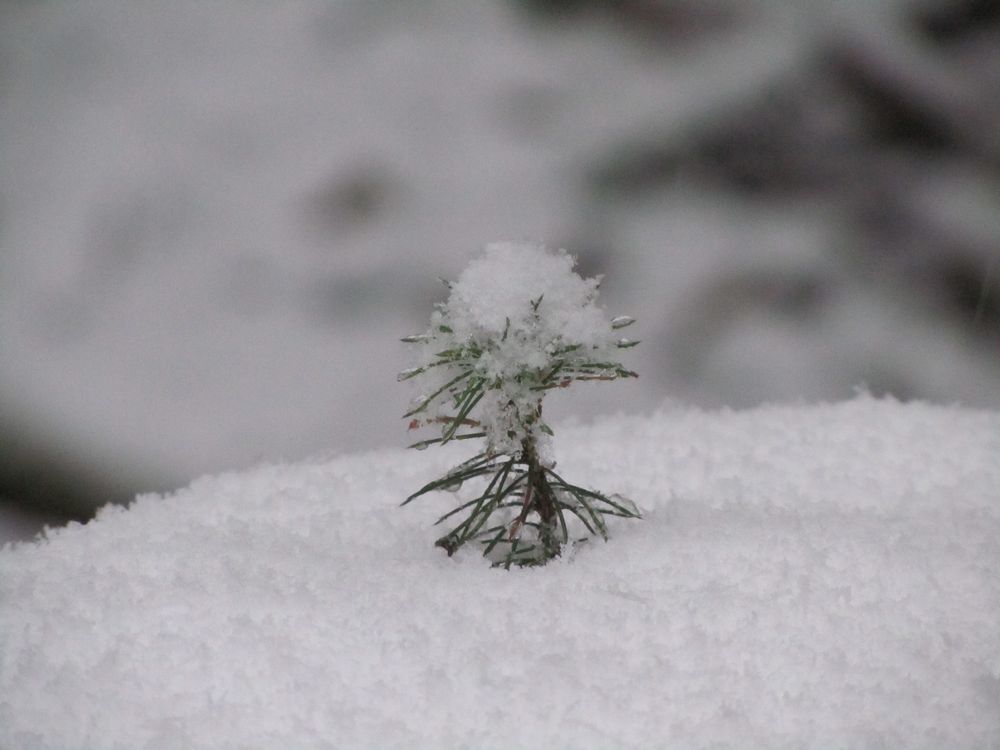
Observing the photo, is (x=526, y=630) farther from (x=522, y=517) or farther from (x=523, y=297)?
(x=523, y=297)

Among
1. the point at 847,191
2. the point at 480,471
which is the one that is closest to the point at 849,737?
the point at 480,471

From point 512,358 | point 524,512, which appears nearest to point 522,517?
point 524,512

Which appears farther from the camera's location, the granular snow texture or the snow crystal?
the snow crystal

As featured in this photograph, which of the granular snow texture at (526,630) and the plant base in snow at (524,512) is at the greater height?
the plant base in snow at (524,512)

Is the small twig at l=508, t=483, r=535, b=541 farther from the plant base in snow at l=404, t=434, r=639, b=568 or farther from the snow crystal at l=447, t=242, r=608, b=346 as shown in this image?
the snow crystal at l=447, t=242, r=608, b=346

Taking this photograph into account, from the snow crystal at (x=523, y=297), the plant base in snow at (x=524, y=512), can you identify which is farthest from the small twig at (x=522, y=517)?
the snow crystal at (x=523, y=297)

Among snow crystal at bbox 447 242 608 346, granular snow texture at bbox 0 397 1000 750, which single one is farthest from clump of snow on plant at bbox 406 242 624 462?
granular snow texture at bbox 0 397 1000 750

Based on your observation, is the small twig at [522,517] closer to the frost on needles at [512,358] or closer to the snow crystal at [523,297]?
the frost on needles at [512,358]
